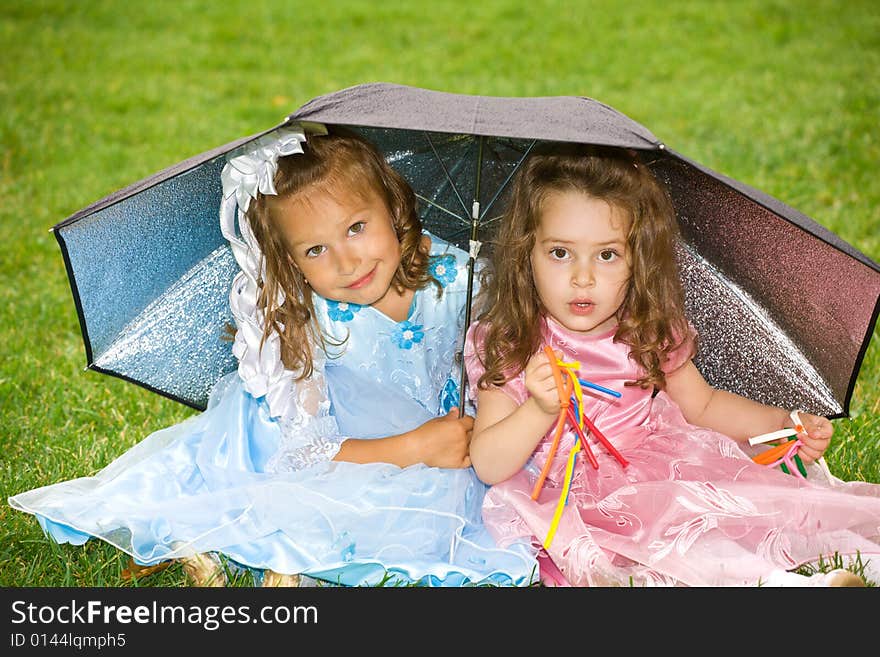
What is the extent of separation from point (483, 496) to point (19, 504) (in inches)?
47.5

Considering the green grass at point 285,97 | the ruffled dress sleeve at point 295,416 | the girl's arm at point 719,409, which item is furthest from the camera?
the green grass at point 285,97

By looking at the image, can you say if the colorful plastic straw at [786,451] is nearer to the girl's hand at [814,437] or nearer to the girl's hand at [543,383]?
the girl's hand at [814,437]

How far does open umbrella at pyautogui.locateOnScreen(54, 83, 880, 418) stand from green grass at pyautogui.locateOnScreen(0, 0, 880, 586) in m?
0.51

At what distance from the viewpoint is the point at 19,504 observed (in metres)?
2.74

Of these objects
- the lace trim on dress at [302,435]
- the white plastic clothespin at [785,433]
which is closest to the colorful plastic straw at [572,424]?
the white plastic clothespin at [785,433]

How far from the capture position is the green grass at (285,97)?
11.7 ft

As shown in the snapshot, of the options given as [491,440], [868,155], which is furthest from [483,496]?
[868,155]

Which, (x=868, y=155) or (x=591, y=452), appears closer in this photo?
(x=591, y=452)

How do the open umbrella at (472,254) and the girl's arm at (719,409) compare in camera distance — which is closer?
the open umbrella at (472,254)

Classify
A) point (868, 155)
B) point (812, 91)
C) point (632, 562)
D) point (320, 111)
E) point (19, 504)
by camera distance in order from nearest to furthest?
point (320, 111)
point (632, 562)
point (19, 504)
point (868, 155)
point (812, 91)

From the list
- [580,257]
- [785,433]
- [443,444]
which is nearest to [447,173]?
[580,257]

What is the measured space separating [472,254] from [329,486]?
73 centimetres

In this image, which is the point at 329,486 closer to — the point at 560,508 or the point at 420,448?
the point at 420,448

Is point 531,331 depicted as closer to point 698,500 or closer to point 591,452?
point 591,452
